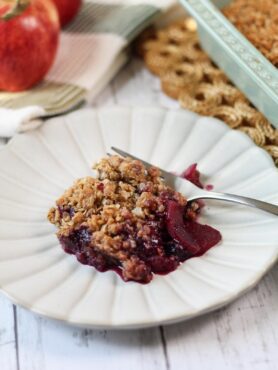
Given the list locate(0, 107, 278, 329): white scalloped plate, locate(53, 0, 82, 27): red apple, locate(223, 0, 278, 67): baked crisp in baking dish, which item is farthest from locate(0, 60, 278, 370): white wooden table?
locate(53, 0, 82, 27): red apple

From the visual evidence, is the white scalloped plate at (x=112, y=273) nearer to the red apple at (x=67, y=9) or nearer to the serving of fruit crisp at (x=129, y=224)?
the serving of fruit crisp at (x=129, y=224)

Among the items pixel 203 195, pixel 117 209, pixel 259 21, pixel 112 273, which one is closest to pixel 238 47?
pixel 259 21

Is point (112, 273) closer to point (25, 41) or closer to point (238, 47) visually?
point (238, 47)

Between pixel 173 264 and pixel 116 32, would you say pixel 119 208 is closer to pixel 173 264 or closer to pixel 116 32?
pixel 173 264

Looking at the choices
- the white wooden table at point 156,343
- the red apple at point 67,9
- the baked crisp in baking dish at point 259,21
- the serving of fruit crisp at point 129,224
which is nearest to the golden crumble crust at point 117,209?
the serving of fruit crisp at point 129,224

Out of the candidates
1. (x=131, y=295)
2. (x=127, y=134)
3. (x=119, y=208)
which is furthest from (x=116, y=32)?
(x=131, y=295)

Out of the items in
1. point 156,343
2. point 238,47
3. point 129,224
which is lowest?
point 156,343
